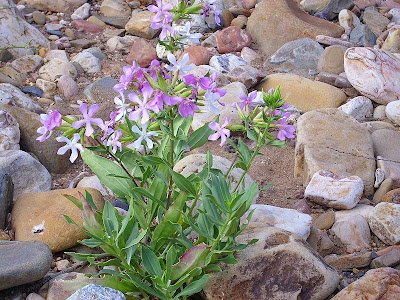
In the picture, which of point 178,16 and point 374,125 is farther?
point 374,125

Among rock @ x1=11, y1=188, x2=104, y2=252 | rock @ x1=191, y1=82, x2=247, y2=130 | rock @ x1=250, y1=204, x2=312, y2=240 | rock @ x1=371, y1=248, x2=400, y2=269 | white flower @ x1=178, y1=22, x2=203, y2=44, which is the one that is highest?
white flower @ x1=178, y1=22, x2=203, y2=44

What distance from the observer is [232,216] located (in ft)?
8.34

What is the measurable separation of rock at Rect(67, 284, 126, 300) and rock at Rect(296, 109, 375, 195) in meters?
2.29

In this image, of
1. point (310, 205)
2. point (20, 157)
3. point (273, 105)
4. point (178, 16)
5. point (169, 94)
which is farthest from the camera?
point (310, 205)

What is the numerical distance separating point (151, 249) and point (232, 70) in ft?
11.5

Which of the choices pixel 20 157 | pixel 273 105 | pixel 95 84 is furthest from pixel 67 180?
pixel 273 105

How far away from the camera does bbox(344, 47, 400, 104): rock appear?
5668mm

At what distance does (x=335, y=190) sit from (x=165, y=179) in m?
1.92

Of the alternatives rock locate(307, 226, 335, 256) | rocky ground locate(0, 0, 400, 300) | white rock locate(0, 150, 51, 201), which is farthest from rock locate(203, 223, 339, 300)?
white rock locate(0, 150, 51, 201)

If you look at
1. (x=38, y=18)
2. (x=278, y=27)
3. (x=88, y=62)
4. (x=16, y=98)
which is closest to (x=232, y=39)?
(x=278, y=27)

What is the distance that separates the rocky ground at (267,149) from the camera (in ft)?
9.90

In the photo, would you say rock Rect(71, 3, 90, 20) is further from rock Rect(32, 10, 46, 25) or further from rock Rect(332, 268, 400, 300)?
rock Rect(332, 268, 400, 300)

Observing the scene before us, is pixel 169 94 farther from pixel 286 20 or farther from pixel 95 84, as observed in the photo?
pixel 286 20

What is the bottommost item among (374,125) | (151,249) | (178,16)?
(374,125)
